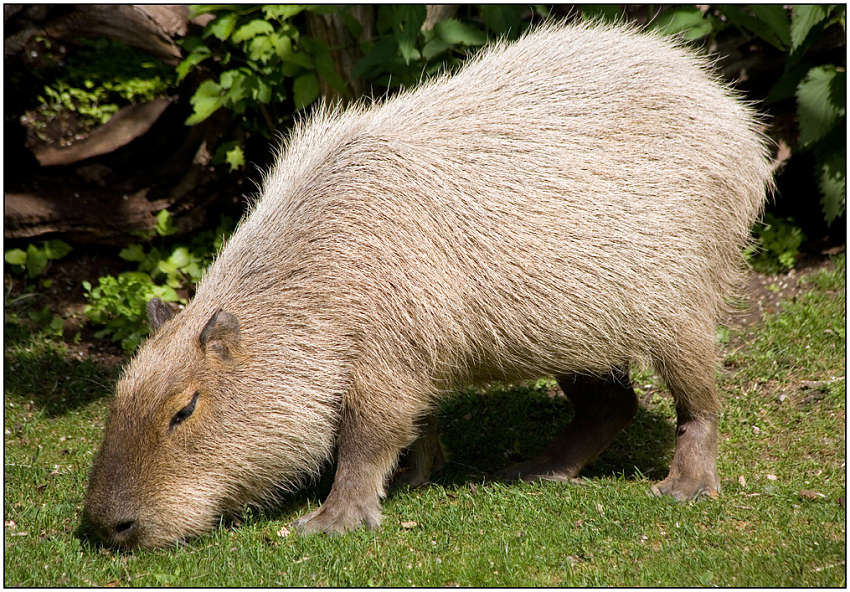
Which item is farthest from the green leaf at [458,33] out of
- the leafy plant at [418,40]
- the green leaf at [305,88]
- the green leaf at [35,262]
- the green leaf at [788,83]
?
the green leaf at [35,262]

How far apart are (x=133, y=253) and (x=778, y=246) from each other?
4.48 m

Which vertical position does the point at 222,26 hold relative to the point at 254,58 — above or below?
above

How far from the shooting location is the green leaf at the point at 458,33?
5402 millimetres

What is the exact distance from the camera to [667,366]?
417cm

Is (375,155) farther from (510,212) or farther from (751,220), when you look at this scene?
(751,220)

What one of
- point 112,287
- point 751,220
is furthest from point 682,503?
point 112,287

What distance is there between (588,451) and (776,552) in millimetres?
1115

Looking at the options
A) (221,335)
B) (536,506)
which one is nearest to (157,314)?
(221,335)

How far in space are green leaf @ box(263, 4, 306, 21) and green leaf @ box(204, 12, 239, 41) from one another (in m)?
0.20

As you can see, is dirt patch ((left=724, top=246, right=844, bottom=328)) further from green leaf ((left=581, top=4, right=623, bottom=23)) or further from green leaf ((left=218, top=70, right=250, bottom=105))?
green leaf ((left=218, top=70, right=250, bottom=105))

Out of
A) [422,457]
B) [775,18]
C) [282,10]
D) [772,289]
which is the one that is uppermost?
[282,10]

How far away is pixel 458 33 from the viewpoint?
5453 millimetres

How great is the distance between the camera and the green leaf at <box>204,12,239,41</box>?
559 centimetres

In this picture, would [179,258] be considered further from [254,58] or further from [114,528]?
[114,528]
